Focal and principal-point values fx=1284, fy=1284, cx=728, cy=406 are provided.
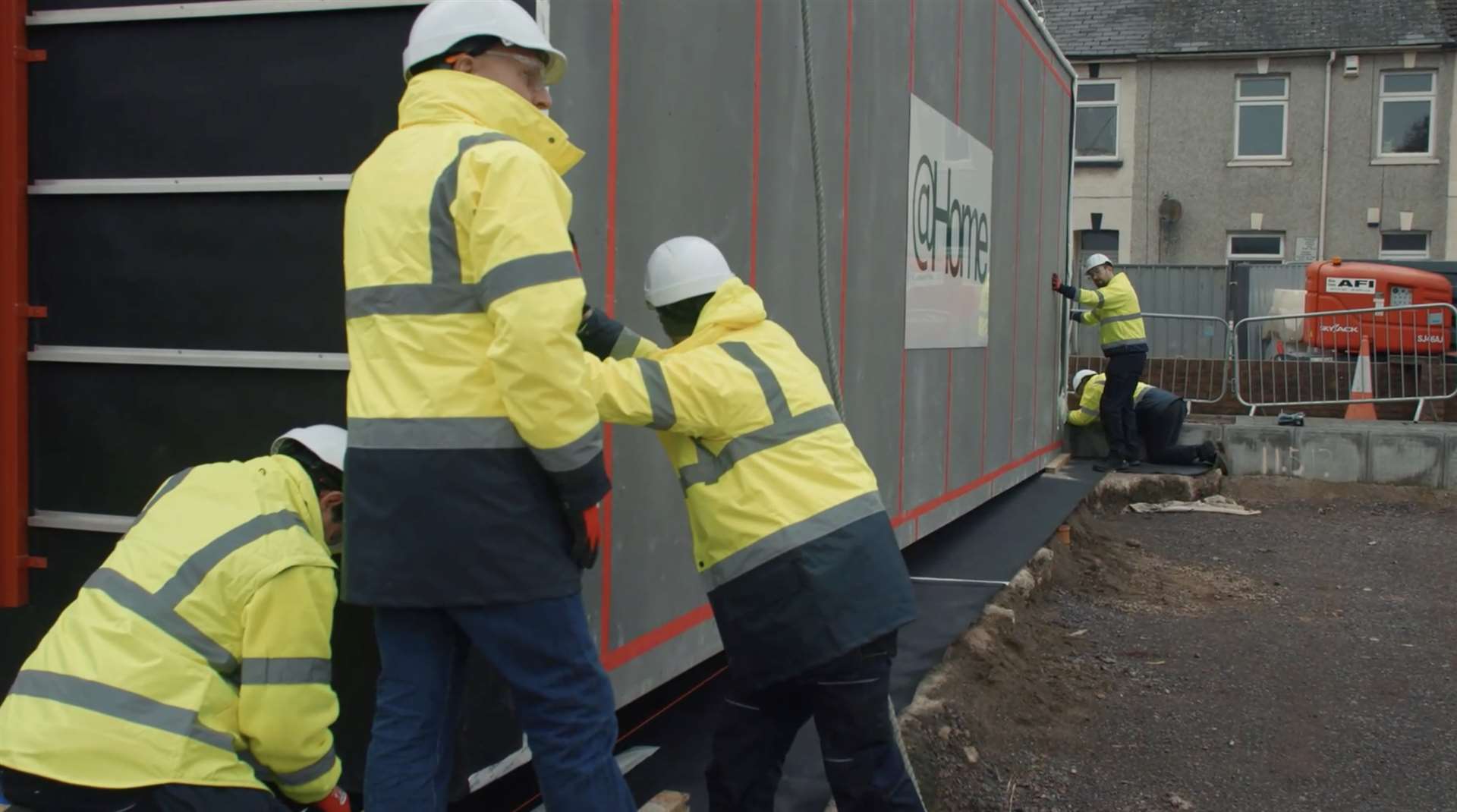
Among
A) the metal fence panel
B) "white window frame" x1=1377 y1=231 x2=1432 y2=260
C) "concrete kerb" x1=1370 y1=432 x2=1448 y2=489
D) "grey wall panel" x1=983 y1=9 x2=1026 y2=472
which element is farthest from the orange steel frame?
"white window frame" x1=1377 y1=231 x2=1432 y2=260

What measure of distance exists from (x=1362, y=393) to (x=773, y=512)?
1218 cm

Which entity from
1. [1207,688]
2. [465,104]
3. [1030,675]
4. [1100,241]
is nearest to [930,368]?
[1030,675]

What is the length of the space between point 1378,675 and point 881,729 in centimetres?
366

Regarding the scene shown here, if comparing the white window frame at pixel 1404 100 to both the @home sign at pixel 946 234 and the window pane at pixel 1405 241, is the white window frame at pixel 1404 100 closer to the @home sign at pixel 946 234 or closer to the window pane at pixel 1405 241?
the window pane at pixel 1405 241

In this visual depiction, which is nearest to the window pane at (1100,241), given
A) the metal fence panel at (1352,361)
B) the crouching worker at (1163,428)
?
the metal fence panel at (1352,361)

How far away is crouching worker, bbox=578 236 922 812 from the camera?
281 centimetres

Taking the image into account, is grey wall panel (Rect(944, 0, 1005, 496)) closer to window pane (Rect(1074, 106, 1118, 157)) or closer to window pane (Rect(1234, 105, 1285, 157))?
window pane (Rect(1074, 106, 1118, 157))

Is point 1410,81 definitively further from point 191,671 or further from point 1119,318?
point 191,671

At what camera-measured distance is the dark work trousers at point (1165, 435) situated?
1119 cm

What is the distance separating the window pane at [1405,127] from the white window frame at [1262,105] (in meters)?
1.56

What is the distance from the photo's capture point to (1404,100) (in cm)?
2239

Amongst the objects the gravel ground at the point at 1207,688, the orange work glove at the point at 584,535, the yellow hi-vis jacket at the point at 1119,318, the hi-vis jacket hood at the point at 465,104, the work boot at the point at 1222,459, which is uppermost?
the hi-vis jacket hood at the point at 465,104

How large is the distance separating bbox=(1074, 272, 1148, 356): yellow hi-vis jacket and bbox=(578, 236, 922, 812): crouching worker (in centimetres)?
806

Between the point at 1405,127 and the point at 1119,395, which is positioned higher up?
the point at 1405,127
